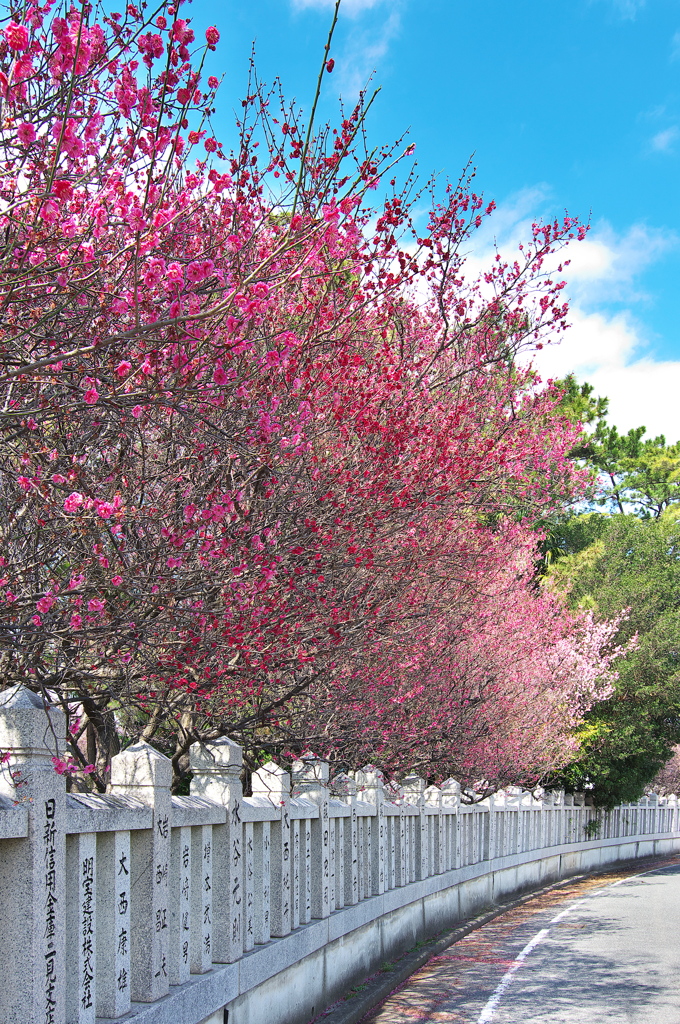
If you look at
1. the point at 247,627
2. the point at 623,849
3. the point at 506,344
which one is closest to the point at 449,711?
the point at 506,344

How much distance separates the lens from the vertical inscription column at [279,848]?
7934mm

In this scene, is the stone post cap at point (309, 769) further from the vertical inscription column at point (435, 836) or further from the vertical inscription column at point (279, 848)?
the vertical inscription column at point (435, 836)

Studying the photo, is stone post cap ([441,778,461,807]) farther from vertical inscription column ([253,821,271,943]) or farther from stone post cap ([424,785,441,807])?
vertical inscription column ([253,821,271,943])

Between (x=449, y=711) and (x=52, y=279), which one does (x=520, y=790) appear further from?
(x=52, y=279)

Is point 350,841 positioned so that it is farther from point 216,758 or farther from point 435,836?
point 435,836

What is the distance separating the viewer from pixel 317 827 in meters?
9.27

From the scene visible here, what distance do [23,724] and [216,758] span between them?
2885 mm

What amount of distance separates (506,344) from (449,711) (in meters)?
5.33

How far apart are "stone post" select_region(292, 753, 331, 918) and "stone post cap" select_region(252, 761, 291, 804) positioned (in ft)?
3.20

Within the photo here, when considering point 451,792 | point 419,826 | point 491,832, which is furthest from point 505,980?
point 491,832

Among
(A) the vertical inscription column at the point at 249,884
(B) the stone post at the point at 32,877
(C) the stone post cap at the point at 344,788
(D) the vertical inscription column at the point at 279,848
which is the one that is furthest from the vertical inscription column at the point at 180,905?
(C) the stone post cap at the point at 344,788

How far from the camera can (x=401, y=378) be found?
30.7ft

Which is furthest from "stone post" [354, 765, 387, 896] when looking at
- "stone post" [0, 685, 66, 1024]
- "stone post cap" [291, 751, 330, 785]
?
"stone post" [0, 685, 66, 1024]

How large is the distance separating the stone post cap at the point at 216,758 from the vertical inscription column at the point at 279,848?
112 cm
